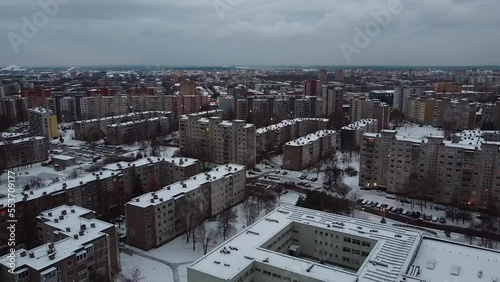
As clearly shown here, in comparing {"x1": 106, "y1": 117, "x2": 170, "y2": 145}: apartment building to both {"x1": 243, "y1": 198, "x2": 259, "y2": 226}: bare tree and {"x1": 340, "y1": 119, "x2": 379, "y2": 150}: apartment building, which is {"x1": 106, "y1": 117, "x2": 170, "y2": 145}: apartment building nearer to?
{"x1": 340, "y1": 119, "x2": 379, "y2": 150}: apartment building

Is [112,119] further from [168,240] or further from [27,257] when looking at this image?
[27,257]

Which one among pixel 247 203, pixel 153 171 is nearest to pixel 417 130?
pixel 247 203

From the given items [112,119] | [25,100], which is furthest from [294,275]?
[25,100]

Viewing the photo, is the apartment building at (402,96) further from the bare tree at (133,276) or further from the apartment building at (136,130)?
the bare tree at (133,276)

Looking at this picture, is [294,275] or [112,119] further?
[112,119]

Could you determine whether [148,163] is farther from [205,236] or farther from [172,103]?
[172,103]

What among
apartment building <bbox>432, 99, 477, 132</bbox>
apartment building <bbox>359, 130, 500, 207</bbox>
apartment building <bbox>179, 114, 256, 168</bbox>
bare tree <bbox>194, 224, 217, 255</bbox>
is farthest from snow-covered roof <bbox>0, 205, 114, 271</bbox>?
apartment building <bbox>432, 99, 477, 132</bbox>
